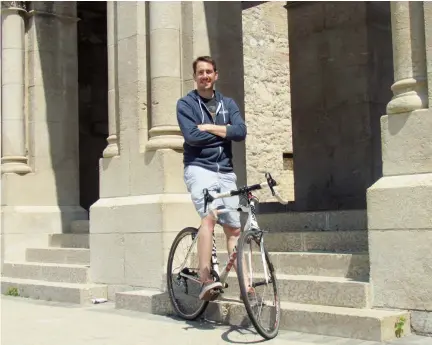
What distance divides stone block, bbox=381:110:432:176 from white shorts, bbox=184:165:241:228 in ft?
4.12

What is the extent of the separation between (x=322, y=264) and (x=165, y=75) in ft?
9.55

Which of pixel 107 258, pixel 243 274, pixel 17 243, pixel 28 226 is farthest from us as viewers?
pixel 28 226

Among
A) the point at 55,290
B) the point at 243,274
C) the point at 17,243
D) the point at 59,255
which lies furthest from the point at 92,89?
the point at 243,274

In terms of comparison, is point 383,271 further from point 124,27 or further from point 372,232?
point 124,27

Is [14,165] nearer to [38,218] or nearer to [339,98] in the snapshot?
[38,218]

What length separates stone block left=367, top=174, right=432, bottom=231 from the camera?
17.5 feet

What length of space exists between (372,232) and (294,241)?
4.47 feet

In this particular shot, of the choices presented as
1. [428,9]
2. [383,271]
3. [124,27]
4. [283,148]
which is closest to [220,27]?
[124,27]

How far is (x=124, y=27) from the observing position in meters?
8.38

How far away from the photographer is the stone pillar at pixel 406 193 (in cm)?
533

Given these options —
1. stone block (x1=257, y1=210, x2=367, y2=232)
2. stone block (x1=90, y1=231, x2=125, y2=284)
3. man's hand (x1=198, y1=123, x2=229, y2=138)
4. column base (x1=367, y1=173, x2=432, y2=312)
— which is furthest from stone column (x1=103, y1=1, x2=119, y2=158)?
column base (x1=367, y1=173, x2=432, y2=312)

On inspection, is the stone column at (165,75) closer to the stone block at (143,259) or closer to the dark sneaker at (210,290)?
the stone block at (143,259)

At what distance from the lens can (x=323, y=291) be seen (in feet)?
18.9

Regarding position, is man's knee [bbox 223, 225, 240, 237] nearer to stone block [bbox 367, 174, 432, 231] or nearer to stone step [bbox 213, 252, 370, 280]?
stone step [bbox 213, 252, 370, 280]
